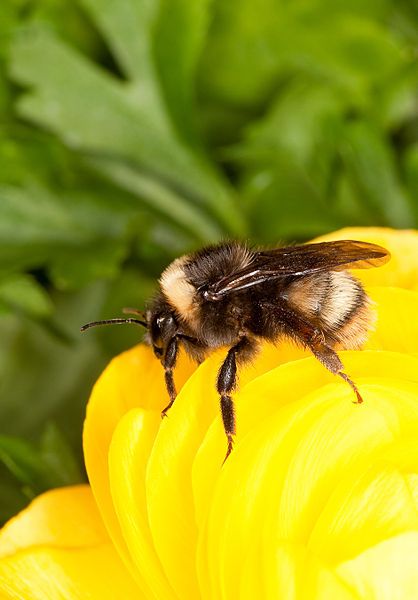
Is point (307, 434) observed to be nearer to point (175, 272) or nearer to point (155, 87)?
point (175, 272)

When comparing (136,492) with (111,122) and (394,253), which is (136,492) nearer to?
(394,253)

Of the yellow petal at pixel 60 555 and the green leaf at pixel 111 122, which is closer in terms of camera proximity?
the yellow petal at pixel 60 555

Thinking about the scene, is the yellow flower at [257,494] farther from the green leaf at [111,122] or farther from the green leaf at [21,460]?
the green leaf at [111,122]

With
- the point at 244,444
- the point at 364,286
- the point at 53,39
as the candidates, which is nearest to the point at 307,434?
the point at 244,444

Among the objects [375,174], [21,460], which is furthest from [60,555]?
[375,174]

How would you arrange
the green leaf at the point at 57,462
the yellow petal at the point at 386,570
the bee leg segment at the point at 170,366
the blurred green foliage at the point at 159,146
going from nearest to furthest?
the yellow petal at the point at 386,570 → the bee leg segment at the point at 170,366 → the green leaf at the point at 57,462 → the blurred green foliage at the point at 159,146

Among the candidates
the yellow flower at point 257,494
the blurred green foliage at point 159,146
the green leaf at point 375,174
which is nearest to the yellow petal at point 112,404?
the yellow flower at point 257,494

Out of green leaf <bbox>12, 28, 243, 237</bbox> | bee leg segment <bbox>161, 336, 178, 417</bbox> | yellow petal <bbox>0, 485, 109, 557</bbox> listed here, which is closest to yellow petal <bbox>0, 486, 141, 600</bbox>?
yellow petal <bbox>0, 485, 109, 557</bbox>

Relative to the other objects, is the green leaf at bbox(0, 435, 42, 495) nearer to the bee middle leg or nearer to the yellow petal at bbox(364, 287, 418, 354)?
the bee middle leg
